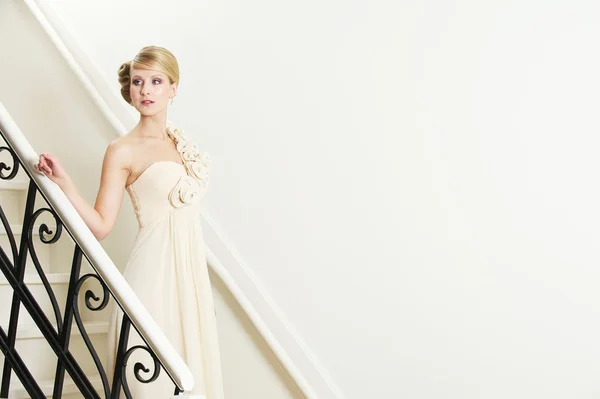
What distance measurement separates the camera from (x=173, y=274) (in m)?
2.49

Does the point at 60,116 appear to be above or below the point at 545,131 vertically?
below

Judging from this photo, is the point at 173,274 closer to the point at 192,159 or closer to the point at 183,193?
the point at 183,193

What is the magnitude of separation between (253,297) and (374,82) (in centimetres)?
103

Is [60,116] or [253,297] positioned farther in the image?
[60,116]

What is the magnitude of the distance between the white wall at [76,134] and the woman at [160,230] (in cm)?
66

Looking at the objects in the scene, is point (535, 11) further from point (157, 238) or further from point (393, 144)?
point (157, 238)

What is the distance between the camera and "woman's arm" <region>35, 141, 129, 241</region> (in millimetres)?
2301

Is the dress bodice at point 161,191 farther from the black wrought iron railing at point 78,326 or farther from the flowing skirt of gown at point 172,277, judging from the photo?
the black wrought iron railing at point 78,326

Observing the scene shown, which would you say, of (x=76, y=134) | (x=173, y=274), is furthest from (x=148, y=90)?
(x=76, y=134)

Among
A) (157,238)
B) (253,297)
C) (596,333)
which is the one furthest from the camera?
(253,297)

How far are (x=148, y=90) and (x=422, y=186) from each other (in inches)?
47.9

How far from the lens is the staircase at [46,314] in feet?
8.75

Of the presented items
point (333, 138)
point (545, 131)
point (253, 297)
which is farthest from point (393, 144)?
point (253, 297)

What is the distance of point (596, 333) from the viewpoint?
9.92ft
